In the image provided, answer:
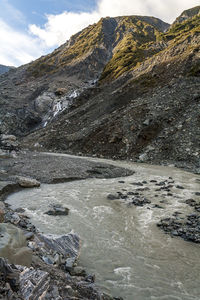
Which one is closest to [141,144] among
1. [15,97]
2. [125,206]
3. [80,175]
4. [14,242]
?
[80,175]

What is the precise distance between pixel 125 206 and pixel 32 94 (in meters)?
75.6

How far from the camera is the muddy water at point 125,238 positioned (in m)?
6.67

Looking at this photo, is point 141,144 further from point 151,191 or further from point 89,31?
point 89,31

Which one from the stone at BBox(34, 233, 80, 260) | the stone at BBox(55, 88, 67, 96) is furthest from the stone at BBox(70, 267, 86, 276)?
the stone at BBox(55, 88, 67, 96)

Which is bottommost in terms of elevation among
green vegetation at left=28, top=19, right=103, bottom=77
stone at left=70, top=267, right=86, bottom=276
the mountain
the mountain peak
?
stone at left=70, top=267, right=86, bottom=276

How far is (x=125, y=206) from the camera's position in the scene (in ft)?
44.2

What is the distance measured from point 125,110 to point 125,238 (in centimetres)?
3345

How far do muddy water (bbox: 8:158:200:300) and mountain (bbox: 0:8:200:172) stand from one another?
1367 centimetres

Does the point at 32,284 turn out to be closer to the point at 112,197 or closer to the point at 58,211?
the point at 58,211

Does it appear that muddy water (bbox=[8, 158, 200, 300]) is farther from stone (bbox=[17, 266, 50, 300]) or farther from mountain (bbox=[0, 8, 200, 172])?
mountain (bbox=[0, 8, 200, 172])

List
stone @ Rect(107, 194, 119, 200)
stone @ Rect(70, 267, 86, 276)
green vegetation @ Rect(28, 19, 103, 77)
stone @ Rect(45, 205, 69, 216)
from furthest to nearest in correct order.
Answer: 1. green vegetation @ Rect(28, 19, 103, 77)
2. stone @ Rect(107, 194, 119, 200)
3. stone @ Rect(45, 205, 69, 216)
4. stone @ Rect(70, 267, 86, 276)

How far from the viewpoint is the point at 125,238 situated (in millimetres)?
9562

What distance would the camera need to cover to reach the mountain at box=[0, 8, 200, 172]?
104 feet

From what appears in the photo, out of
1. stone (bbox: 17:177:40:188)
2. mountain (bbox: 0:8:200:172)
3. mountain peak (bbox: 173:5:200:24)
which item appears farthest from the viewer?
mountain peak (bbox: 173:5:200:24)
